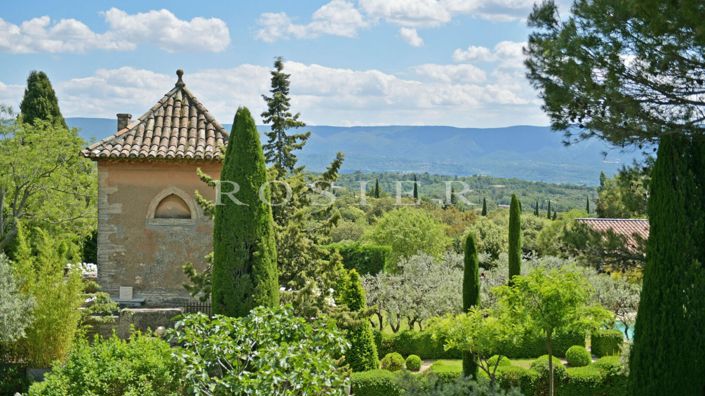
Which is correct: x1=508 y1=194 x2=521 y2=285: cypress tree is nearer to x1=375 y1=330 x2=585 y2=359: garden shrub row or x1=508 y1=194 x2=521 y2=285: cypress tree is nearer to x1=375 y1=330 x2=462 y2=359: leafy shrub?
x1=375 y1=330 x2=585 y2=359: garden shrub row

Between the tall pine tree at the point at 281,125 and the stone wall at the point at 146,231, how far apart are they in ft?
11.4

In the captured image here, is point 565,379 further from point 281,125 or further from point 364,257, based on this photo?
point 364,257

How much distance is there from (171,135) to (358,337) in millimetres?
6374

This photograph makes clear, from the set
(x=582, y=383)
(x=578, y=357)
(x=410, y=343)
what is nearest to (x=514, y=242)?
(x=578, y=357)

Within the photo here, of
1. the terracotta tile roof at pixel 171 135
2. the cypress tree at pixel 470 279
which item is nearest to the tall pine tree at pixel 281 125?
the terracotta tile roof at pixel 171 135

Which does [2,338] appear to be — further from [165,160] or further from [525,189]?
[525,189]

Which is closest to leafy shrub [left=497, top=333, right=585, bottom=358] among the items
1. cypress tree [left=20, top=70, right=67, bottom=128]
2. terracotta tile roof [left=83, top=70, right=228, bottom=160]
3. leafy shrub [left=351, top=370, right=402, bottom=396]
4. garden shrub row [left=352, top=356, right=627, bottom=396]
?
garden shrub row [left=352, top=356, right=627, bottom=396]

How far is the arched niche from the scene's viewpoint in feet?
58.0

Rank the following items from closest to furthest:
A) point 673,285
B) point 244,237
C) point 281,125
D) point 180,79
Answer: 1. point 673,285
2. point 244,237
3. point 180,79
4. point 281,125

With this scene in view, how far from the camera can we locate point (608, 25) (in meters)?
10.4

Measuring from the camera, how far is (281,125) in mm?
21469

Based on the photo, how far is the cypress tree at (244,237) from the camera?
13453 mm

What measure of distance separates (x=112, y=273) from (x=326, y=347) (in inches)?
273

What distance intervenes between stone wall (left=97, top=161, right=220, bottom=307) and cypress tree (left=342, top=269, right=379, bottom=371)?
358 cm
